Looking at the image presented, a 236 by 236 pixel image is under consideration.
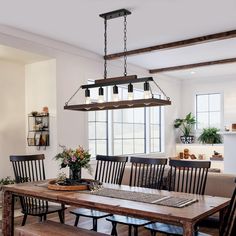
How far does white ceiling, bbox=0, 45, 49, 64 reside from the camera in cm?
502

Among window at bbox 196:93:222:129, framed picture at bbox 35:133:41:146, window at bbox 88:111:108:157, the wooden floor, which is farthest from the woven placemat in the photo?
window at bbox 196:93:222:129

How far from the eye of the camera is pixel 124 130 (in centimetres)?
756

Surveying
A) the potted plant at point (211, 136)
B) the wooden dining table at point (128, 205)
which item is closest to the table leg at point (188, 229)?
the wooden dining table at point (128, 205)

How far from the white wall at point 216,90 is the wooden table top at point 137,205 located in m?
6.11

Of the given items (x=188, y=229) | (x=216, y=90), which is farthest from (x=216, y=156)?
(x=188, y=229)

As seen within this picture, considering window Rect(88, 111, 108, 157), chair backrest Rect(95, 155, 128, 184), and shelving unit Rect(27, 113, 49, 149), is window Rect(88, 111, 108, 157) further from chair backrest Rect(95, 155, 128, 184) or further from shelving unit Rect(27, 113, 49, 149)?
chair backrest Rect(95, 155, 128, 184)

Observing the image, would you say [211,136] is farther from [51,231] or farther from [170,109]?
[51,231]

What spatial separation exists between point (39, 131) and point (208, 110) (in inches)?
209

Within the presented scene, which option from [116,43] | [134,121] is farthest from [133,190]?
[134,121]

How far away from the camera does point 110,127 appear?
7.02m

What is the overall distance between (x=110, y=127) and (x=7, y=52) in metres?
2.78

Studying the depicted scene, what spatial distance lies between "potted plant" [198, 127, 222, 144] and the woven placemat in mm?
5973

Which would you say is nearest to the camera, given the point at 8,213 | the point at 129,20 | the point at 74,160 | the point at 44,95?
the point at 74,160

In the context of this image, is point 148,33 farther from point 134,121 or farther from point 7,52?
point 134,121
